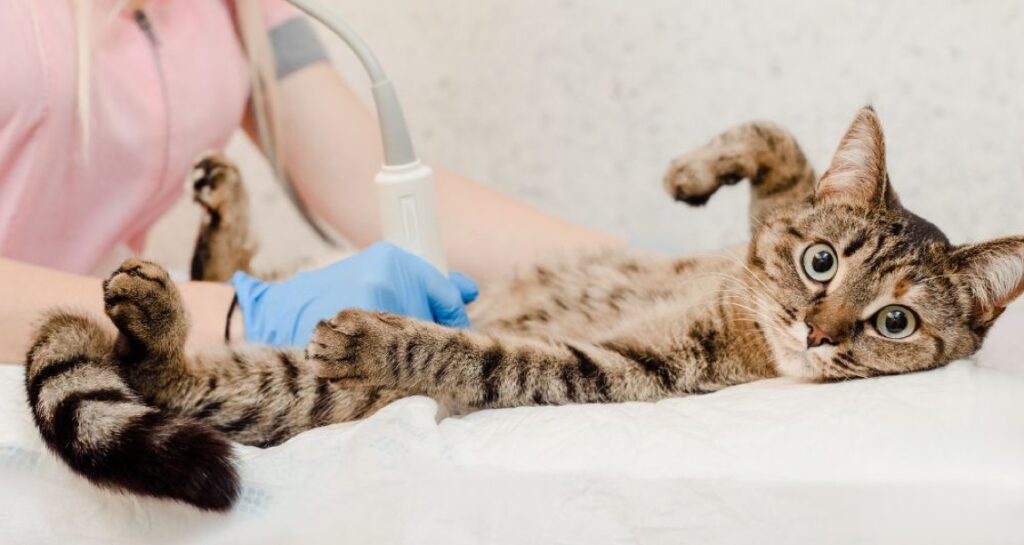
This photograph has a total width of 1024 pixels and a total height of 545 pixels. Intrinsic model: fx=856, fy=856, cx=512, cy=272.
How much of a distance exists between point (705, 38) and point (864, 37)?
33 cm

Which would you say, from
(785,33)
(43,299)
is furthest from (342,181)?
(785,33)

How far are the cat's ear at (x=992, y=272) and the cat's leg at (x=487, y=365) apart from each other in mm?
306

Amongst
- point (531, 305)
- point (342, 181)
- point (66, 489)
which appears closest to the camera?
point (66, 489)

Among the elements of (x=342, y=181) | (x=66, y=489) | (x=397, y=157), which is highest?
(x=397, y=157)

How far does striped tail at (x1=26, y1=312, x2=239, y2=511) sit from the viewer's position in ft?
2.27

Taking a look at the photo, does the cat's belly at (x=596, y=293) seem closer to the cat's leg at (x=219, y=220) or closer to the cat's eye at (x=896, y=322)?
the cat's eye at (x=896, y=322)

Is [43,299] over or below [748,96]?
below

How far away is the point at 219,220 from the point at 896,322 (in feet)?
3.14

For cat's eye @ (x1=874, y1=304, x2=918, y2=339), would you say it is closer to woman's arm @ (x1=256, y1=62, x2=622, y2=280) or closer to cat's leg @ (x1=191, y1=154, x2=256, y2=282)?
woman's arm @ (x1=256, y1=62, x2=622, y2=280)

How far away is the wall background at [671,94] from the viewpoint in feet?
5.61

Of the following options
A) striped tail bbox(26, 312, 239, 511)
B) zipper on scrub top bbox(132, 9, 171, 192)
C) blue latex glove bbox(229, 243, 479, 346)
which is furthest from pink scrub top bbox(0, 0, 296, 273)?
striped tail bbox(26, 312, 239, 511)

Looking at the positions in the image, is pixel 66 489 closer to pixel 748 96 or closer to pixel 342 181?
pixel 342 181

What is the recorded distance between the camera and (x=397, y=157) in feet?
3.50

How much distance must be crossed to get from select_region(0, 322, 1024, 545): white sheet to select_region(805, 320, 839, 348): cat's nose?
0.12 meters
